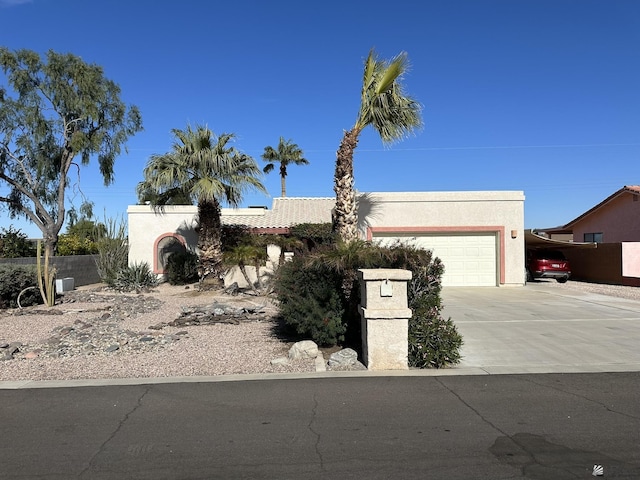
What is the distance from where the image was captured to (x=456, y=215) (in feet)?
69.1

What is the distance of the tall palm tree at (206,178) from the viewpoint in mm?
17750

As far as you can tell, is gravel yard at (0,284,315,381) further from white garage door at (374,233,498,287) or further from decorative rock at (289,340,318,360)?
white garage door at (374,233,498,287)

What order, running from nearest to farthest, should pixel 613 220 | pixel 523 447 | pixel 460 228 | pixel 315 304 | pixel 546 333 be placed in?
1. pixel 523 447
2. pixel 315 304
3. pixel 546 333
4. pixel 460 228
5. pixel 613 220

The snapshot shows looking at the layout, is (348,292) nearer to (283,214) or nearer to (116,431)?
(116,431)

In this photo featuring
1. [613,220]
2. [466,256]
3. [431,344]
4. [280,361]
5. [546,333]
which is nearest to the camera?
[431,344]

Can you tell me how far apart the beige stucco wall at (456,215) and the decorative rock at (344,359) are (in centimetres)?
1385

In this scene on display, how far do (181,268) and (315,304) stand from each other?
1369 centimetres

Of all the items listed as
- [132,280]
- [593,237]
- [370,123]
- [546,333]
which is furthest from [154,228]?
[593,237]

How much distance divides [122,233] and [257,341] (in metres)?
13.7

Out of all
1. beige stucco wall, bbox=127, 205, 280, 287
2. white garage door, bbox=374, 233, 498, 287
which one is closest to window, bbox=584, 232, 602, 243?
white garage door, bbox=374, 233, 498, 287

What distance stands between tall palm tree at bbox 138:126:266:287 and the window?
70.5 feet

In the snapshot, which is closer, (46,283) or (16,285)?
(16,285)

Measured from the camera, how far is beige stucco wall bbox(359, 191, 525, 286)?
2097 cm

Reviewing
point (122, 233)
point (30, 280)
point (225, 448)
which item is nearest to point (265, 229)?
point (122, 233)
